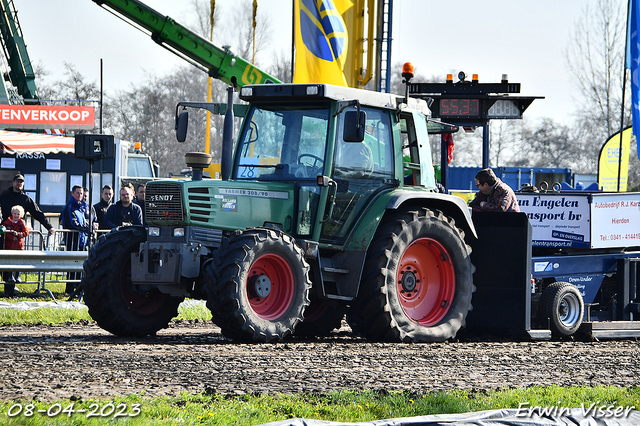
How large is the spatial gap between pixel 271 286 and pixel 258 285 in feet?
0.60

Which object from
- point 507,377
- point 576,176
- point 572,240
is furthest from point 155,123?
point 507,377

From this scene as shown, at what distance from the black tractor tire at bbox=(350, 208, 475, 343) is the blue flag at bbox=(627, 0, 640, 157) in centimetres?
757

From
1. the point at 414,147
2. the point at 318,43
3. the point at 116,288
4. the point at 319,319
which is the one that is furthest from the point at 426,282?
the point at 318,43

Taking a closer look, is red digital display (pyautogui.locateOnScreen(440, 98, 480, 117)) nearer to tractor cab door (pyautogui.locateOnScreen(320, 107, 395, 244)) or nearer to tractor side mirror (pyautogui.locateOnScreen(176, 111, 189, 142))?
tractor cab door (pyautogui.locateOnScreen(320, 107, 395, 244))

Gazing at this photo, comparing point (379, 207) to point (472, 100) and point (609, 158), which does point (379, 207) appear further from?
point (609, 158)

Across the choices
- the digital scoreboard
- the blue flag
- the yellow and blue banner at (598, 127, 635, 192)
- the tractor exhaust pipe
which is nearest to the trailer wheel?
the digital scoreboard

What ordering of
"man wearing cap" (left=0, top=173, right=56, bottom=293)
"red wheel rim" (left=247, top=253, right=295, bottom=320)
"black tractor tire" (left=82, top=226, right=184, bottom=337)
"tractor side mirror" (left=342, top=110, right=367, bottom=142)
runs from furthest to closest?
1. "man wearing cap" (left=0, top=173, right=56, bottom=293)
2. "black tractor tire" (left=82, top=226, right=184, bottom=337)
3. "tractor side mirror" (left=342, top=110, right=367, bottom=142)
4. "red wheel rim" (left=247, top=253, right=295, bottom=320)

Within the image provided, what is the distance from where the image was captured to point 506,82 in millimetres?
12078

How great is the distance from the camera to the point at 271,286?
8.16 metres

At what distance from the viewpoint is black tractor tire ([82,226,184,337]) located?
8312mm

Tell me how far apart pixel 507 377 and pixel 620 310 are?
16.0 feet

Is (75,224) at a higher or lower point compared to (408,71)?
lower

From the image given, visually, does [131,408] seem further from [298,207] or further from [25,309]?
[25,309]

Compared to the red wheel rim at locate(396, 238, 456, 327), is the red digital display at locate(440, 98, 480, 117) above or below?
above
